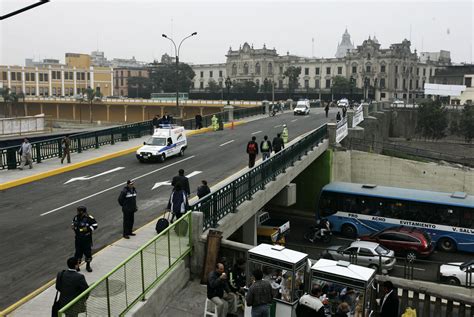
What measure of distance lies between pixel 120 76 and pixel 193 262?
591 feet

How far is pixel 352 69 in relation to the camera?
13912 centimetres

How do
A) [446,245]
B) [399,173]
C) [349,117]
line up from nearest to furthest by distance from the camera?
1. [446,245]
2. [399,173]
3. [349,117]

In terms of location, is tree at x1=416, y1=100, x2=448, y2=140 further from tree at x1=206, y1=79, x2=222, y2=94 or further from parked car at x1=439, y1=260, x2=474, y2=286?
tree at x1=206, y1=79, x2=222, y2=94

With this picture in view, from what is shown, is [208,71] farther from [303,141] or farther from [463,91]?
[303,141]

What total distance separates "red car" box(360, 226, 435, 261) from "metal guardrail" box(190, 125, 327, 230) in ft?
21.1

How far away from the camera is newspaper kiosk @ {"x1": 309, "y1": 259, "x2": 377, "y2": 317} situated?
987 cm

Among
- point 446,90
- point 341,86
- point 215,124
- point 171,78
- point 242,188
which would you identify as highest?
point 171,78

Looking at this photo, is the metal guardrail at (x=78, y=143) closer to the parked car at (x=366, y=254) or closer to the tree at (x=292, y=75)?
the parked car at (x=366, y=254)

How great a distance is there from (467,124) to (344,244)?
4658 centimetres

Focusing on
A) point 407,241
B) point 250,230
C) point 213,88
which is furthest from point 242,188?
point 213,88

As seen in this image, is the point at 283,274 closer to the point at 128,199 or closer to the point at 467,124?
the point at 128,199

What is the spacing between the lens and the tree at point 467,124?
67.1 meters

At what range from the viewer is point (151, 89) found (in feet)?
533

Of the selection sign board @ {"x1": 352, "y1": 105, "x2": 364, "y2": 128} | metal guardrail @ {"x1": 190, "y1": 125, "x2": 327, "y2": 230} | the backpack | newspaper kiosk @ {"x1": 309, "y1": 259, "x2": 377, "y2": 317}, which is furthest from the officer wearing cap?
sign board @ {"x1": 352, "y1": 105, "x2": 364, "y2": 128}
